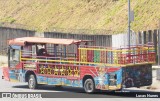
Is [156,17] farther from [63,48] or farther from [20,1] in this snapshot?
[20,1]

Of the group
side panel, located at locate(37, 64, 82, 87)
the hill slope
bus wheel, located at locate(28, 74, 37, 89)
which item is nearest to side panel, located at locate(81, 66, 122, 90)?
side panel, located at locate(37, 64, 82, 87)

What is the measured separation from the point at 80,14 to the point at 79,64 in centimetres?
2408

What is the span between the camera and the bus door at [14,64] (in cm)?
3027

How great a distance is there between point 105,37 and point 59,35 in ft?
19.5

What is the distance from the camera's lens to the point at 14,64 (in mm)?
30547

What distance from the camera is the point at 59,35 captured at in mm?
46719

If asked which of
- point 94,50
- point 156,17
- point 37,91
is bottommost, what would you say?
point 37,91

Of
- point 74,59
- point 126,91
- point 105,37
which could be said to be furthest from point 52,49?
point 105,37

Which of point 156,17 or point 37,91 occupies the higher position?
point 156,17

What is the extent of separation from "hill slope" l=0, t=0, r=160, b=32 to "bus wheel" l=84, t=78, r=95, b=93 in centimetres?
1546

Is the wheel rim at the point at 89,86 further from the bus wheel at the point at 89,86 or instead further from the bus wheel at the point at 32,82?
the bus wheel at the point at 32,82

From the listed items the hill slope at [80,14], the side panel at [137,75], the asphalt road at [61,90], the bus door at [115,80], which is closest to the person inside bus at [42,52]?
the asphalt road at [61,90]

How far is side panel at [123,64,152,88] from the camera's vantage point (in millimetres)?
25311

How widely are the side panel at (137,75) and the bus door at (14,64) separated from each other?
721 cm
